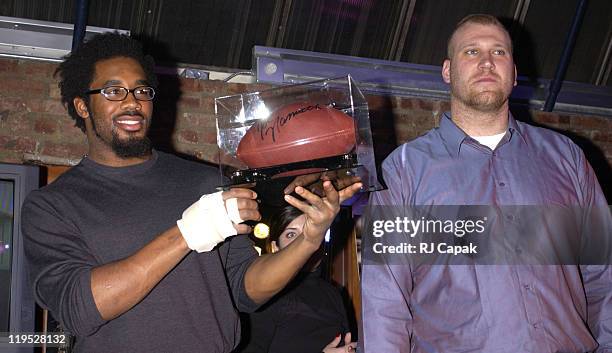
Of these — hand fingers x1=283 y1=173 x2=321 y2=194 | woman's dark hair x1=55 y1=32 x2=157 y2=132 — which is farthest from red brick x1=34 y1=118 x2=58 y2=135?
hand fingers x1=283 y1=173 x2=321 y2=194

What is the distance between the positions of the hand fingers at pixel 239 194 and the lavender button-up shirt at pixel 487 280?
58cm

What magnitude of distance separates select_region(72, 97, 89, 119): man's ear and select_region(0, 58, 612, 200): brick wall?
1.29 meters

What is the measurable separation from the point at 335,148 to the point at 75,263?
0.78 meters

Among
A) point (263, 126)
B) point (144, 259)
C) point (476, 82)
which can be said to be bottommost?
point (144, 259)

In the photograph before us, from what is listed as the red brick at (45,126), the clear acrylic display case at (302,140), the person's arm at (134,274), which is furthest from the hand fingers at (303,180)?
the red brick at (45,126)

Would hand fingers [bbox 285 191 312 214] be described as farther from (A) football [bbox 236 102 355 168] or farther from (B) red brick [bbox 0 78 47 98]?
(B) red brick [bbox 0 78 47 98]

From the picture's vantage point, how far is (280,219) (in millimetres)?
3172

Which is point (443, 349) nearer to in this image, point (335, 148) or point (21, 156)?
point (335, 148)

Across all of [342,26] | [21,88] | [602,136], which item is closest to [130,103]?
[21,88]

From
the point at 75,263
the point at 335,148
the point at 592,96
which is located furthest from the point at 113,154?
the point at 592,96

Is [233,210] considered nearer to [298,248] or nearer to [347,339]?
[298,248]

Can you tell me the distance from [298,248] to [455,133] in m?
0.76

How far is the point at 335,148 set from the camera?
5.81ft

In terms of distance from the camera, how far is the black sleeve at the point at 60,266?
5.67 feet
